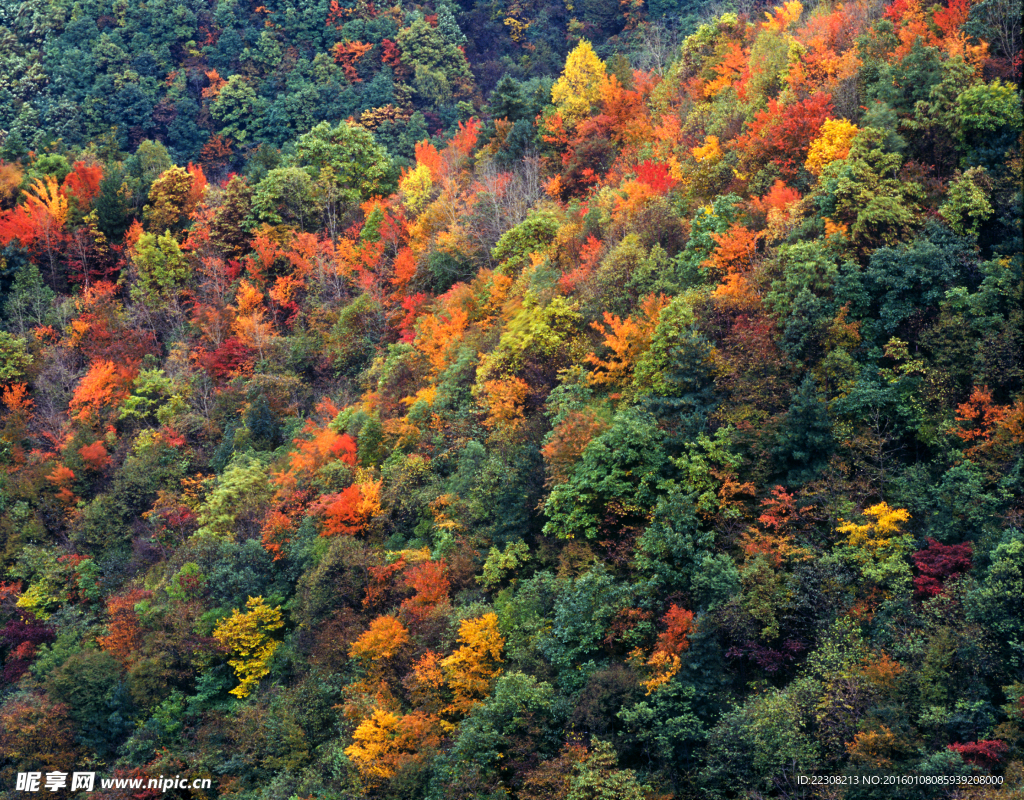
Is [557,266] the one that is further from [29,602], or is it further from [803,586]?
[29,602]

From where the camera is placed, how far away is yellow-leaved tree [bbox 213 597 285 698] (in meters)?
38.7

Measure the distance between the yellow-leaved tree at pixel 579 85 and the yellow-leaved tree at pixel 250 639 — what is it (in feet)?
102

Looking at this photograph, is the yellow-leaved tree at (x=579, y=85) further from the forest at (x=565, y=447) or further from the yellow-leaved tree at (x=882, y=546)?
the yellow-leaved tree at (x=882, y=546)

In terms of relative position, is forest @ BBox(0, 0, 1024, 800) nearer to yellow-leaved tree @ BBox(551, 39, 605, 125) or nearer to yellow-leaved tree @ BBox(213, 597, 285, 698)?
yellow-leaved tree @ BBox(213, 597, 285, 698)

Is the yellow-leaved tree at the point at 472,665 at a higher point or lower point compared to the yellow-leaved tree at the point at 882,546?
lower

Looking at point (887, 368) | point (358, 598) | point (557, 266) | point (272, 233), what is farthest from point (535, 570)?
point (272, 233)

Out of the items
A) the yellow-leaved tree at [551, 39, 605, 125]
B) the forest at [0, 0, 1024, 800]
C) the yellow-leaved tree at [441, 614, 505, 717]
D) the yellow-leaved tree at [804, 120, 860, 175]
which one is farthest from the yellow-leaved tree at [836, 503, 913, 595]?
the yellow-leaved tree at [551, 39, 605, 125]

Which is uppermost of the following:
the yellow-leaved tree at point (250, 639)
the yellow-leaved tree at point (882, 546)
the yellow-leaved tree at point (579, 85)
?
the yellow-leaved tree at point (579, 85)

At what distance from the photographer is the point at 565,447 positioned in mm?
33312

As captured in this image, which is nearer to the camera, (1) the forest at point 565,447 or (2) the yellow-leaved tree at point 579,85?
(1) the forest at point 565,447

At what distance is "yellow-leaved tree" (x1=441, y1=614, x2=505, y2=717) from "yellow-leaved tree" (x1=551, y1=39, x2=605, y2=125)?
32893 mm

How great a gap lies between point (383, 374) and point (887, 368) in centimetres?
2504

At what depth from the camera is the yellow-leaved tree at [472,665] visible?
30875 mm

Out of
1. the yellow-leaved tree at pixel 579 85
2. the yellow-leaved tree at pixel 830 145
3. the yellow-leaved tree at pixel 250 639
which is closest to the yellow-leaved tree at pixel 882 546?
the yellow-leaved tree at pixel 830 145
